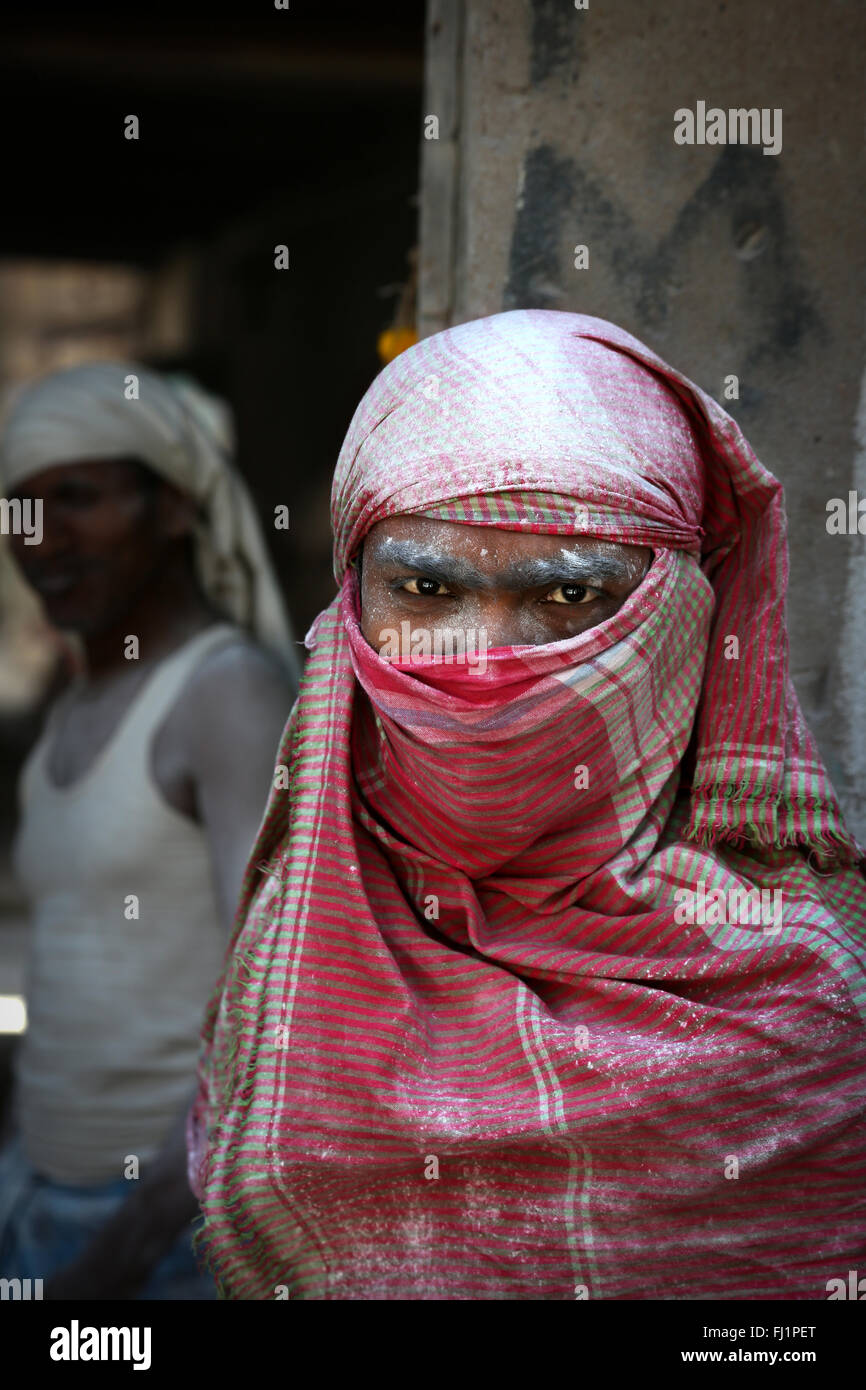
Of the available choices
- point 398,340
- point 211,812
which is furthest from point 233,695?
point 398,340

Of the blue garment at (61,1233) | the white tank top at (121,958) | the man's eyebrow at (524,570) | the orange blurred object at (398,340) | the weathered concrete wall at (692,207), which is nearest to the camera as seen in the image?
the man's eyebrow at (524,570)

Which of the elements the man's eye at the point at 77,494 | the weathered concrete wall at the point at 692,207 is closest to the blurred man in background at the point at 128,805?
the man's eye at the point at 77,494

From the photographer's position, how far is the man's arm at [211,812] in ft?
7.09

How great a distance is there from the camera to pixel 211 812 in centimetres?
229

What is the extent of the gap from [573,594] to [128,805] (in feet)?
4.01

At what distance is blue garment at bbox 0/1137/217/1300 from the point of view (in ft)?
7.44

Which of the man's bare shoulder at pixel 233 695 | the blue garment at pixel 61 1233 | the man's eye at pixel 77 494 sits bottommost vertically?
the blue garment at pixel 61 1233

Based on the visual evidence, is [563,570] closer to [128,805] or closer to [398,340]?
[398,340]

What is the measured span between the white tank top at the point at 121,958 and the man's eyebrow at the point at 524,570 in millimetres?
1092

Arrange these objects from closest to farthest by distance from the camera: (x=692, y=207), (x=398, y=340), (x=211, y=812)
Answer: (x=692, y=207) → (x=398, y=340) → (x=211, y=812)

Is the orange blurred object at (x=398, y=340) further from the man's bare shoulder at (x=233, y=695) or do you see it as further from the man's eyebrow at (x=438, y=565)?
the man's eyebrow at (x=438, y=565)

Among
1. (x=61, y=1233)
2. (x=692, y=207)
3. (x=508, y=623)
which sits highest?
(x=692, y=207)

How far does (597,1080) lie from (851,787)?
85cm

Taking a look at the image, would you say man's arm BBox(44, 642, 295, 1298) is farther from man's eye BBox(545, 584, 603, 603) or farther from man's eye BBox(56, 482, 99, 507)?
man's eye BBox(545, 584, 603, 603)
